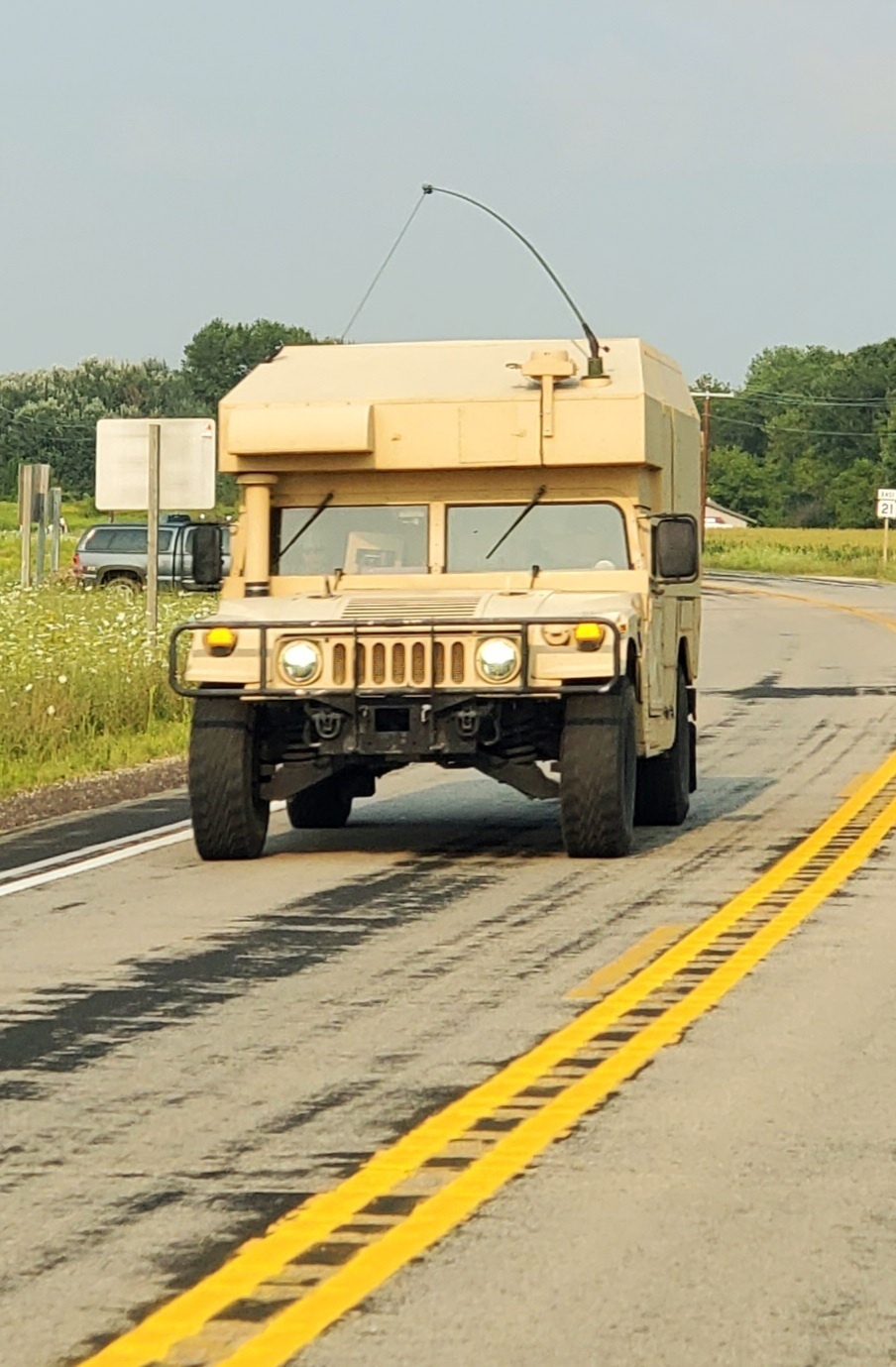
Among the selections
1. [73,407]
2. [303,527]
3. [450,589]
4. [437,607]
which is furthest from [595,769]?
[73,407]

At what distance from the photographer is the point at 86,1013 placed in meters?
8.97

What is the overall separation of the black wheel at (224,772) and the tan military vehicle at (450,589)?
0.04 ft

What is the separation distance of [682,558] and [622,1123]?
6.75m

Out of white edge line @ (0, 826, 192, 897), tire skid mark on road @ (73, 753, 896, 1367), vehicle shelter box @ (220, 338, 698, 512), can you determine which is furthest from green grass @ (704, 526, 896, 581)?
tire skid mark on road @ (73, 753, 896, 1367)

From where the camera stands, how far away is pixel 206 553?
14758 millimetres

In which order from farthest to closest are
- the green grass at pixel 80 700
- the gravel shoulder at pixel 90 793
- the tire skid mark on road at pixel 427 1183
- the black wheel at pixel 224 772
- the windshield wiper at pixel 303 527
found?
1. the green grass at pixel 80 700
2. the gravel shoulder at pixel 90 793
3. the windshield wiper at pixel 303 527
4. the black wheel at pixel 224 772
5. the tire skid mark on road at pixel 427 1183

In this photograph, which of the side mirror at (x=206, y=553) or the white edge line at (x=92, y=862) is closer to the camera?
the white edge line at (x=92, y=862)

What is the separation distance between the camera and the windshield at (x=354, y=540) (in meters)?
14.4

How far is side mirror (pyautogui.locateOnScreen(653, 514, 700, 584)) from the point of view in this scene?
13.6 meters

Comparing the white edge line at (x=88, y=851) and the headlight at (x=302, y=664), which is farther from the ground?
the headlight at (x=302, y=664)

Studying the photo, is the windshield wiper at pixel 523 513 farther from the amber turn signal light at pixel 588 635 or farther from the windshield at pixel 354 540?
the amber turn signal light at pixel 588 635

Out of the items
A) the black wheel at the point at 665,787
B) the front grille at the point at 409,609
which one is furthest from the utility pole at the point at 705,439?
the front grille at the point at 409,609

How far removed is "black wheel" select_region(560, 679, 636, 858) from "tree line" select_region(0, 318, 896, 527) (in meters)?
123

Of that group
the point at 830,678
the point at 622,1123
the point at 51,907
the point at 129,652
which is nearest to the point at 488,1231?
the point at 622,1123
